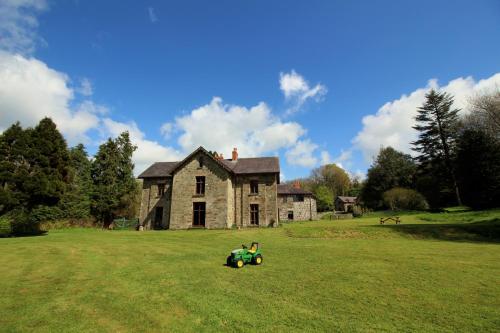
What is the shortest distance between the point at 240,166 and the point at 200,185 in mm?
6219

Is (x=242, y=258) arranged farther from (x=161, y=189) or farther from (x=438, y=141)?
(x=438, y=141)

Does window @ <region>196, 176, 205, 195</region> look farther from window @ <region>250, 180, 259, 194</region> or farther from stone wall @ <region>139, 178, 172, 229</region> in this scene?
window @ <region>250, 180, 259, 194</region>

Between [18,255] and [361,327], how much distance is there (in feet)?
52.3

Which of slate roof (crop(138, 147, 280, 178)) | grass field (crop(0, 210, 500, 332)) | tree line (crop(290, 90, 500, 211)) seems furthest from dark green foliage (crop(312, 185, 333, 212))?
grass field (crop(0, 210, 500, 332))

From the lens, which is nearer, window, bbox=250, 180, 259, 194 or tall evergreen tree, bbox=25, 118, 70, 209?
tall evergreen tree, bbox=25, 118, 70, 209

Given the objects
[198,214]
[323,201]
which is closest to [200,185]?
[198,214]

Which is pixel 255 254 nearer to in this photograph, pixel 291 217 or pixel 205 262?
pixel 205 262

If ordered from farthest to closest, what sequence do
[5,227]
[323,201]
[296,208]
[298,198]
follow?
[323,201], [298,198], [296,208], [5,227]

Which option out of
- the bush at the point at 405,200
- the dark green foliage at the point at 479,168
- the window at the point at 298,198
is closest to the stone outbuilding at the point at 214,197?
the window at the point at 298,198

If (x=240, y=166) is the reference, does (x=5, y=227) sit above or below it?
below

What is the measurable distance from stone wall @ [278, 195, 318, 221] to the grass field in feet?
133

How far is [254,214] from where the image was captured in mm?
32688

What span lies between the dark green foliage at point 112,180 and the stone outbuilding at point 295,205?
29.1 m

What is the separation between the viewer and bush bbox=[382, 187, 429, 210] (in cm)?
4528
